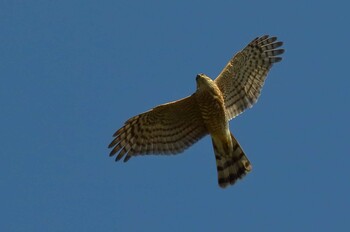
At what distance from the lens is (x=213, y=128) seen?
49.2 feet

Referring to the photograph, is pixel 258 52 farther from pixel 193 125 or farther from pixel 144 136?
pixel 144 136

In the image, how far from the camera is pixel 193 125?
1548 centimetres

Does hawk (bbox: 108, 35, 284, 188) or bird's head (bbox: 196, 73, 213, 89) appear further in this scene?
→ hawk (bbox: 108, 35, 284, 188)

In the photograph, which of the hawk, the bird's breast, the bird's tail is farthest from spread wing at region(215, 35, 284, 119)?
the bird's tail

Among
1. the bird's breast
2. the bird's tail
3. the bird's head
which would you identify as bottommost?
the bird's tail

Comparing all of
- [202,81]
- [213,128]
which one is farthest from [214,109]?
[202,81]

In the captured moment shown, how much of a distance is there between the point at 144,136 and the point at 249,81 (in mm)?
2626

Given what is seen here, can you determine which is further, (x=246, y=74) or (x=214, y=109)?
(x=246, y=74)

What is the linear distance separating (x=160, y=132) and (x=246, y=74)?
90.5 inches

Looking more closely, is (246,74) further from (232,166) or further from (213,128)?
(232,166)

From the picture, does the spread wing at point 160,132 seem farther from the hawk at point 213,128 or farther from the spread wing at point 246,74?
the spread wing at point 246,74

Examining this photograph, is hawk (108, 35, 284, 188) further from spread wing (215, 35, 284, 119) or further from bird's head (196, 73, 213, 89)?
bird's head (196, 73, 213, 89)

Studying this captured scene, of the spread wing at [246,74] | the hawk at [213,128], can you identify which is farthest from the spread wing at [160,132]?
the spread wing at [246,74]

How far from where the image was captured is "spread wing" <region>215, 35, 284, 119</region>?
1531 cm
